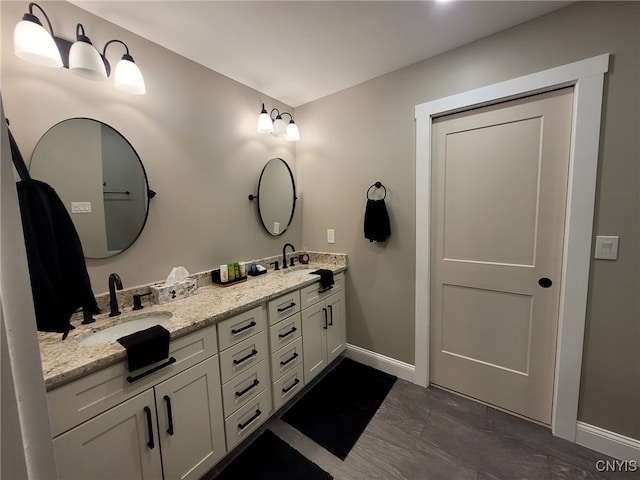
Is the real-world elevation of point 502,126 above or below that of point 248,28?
below

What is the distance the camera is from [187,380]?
1247 millimetres

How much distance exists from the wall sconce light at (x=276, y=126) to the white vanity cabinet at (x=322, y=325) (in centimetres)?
132

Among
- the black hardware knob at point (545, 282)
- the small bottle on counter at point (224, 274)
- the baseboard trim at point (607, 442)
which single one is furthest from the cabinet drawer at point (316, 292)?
the baseboard trim at point (607, 442)

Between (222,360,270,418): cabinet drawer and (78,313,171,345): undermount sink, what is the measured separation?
525 millimetres

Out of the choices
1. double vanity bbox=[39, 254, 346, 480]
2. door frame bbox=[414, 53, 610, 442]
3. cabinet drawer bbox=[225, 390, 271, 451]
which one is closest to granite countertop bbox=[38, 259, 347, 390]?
double vanity bbox=[39, 254, 346, 480]

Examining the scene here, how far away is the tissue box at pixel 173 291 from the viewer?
5.07 feet

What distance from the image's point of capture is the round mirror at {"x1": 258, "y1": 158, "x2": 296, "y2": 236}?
7.63ft

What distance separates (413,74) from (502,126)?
0.74m

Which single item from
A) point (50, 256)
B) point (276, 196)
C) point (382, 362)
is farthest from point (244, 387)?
point (276, 196)

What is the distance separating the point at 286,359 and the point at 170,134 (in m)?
1.71

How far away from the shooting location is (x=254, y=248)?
229 centimetres

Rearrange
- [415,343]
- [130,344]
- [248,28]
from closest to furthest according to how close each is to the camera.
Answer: [130,344] < [248,28] < [415,343]

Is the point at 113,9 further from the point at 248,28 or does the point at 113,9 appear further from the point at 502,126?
the point at 502,126

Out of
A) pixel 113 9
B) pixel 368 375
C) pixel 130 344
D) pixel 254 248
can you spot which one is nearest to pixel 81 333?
pixel 130 344
